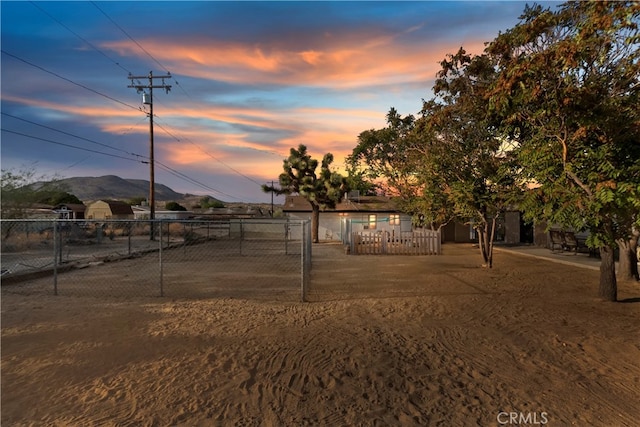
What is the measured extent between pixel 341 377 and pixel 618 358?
3.88m

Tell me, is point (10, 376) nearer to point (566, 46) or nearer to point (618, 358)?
point (618, 358)

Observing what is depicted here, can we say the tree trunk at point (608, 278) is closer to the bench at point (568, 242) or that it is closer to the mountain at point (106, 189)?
the bench at point (568, 242)

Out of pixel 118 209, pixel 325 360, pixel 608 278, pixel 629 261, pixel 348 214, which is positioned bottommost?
pixel 325 360

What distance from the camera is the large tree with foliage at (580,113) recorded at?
5238 mm

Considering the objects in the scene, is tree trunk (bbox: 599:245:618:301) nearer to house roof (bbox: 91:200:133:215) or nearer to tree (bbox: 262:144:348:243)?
tree (bbox: 262:144:348:243)

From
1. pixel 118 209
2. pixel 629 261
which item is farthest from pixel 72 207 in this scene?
pixel 629 261

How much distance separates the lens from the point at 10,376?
4.47 m

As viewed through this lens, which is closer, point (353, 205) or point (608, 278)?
point (608, 278)

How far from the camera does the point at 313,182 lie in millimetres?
29672

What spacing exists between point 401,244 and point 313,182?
1227cm

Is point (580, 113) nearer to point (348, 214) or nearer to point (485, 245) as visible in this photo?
point (485, 245)

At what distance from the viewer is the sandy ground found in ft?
12.0

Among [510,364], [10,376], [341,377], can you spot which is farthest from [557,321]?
[10,376]

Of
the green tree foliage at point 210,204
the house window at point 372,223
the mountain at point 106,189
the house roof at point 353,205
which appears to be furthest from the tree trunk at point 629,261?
the mountain at point 106,189
